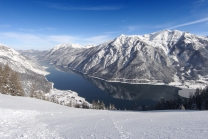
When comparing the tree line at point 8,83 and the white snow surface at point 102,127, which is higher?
the tree line at point 8,83

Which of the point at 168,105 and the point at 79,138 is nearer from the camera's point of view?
the point at 79,138

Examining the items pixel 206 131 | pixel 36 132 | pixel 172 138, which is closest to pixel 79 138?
pixel 36 132

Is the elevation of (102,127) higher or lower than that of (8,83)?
lower

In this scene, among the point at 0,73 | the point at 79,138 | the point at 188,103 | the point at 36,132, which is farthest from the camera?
the point at 188,103

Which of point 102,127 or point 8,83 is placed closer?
point 102,127

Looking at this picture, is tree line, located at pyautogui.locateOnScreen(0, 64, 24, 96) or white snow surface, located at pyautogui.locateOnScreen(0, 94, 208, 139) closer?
white snow surface, located at pyautogui.locateOnScreen(0, 94, 208, 139)

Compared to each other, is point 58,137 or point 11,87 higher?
point 11,87

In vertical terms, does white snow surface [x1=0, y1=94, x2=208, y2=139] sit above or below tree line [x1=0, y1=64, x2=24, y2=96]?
below

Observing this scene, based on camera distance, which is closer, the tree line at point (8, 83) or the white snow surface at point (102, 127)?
the white snow surface at point (102, 127)

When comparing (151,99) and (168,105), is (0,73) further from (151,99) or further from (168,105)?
(151,99)

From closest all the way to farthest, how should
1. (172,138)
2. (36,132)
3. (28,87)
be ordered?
(172,138) → (36,132) → (28,87)
